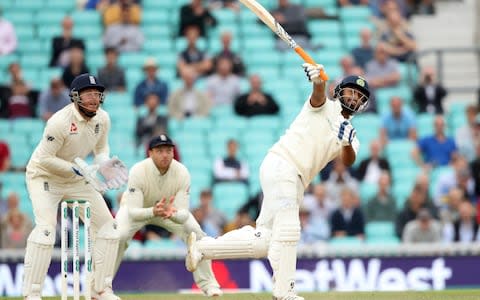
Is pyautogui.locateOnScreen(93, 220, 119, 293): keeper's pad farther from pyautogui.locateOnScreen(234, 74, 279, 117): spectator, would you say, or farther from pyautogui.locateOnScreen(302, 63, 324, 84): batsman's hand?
pyautogui.locateOnScreen(234, 74, 279, 117): spectator

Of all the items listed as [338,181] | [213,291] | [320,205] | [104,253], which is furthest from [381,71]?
[104,253]

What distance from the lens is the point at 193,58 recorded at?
660 inches

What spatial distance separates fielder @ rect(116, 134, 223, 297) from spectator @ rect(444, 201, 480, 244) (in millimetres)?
4119

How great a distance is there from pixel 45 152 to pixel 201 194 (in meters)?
4.42

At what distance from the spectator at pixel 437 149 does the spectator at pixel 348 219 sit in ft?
4.62

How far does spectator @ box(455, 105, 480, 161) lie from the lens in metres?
15.9

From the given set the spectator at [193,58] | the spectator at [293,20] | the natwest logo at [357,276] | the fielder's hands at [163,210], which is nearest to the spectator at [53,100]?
the spectator at [193,58]

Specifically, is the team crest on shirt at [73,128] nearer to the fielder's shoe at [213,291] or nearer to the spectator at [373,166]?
the fielder's shoe at [213,291]

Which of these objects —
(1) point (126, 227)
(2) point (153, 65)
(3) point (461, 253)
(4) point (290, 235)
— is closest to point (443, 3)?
(2) point (153, 65)

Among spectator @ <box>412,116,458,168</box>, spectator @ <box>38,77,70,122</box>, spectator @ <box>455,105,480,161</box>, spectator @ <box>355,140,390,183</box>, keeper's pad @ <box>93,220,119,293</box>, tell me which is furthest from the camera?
spectator @ <box>38,77,70,122</box>

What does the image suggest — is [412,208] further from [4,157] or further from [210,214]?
[4,157]

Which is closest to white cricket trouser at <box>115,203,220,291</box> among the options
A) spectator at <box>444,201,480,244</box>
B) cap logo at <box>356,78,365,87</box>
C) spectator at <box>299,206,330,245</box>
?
cap logo at <box>356,78,365,87</box>

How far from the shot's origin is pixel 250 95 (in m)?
16.2

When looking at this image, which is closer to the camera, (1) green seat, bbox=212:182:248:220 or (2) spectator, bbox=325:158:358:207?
(2) spectator, bbox=325:158:358:207
